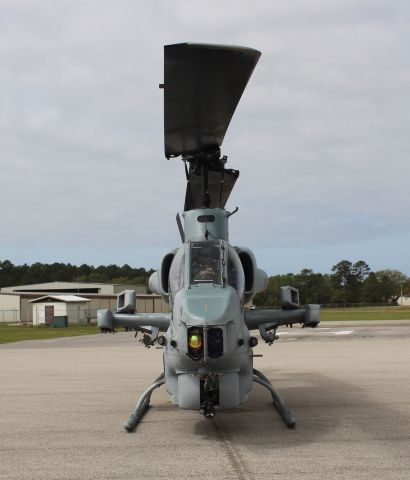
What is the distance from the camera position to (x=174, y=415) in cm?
1029

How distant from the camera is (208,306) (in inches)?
300

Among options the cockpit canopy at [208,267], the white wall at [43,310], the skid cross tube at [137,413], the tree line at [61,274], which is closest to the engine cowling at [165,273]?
the cockpit canopy at [208,267]

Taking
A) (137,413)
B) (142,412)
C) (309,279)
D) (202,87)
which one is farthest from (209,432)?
(309,279)

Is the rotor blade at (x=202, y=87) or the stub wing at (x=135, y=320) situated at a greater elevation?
the rotor blade at (x=202, y=87)

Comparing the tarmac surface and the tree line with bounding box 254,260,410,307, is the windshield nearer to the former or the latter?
the tarmac surface

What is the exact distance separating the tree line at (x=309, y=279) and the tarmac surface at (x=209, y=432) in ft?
358

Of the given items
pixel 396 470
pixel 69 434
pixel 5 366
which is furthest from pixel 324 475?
pixel 5 366

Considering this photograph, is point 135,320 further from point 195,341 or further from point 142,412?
point 195,341

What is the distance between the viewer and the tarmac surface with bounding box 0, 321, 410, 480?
6816 millimetres

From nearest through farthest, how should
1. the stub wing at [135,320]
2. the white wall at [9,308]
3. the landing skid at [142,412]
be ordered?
the landing skid at [142,412], the stub wing at [135,320], the white wall at [9,308]

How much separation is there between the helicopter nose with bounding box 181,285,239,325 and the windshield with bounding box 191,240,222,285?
0.31 meters

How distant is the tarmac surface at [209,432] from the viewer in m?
6.82

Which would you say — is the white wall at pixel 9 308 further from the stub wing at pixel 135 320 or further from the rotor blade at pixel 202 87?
the rotor blade at pixel 202 87

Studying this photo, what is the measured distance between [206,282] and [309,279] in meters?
133
